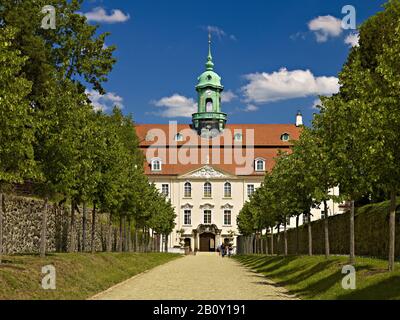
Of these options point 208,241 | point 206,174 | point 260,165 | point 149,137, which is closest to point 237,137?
point 260,165

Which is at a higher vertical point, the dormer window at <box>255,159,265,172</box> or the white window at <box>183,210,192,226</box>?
the dormer window at <box>255,159,265,172</box>

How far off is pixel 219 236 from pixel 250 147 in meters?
14.2

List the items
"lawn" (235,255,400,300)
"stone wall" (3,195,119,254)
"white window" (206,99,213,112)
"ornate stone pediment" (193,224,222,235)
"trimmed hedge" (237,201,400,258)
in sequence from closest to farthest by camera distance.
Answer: "lawn" (235,255,400,300), "stone wall" (3,195,119,254), "trimmed hedge" (237,201,400,258), "ornate stone pediment" (193,224,222,235), "white window" (206,99,213,112)

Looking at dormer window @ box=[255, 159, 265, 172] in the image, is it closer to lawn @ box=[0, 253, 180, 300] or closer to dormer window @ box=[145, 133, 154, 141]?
dormer window @ box=[145, 133, 154, 141]

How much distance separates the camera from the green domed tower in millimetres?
99125

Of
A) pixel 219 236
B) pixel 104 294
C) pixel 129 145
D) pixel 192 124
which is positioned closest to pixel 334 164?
pixel 104 294

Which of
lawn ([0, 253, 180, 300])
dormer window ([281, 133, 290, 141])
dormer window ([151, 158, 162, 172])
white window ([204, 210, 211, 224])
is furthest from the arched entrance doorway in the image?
lawn ([0, 253, 180, 300])

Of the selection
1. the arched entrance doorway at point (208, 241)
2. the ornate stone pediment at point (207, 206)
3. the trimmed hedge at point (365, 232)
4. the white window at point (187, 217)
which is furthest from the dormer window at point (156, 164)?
the trimmed hedge at point (365, 232)

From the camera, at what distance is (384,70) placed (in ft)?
55.3

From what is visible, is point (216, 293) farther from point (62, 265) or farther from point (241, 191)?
point (241, 191)

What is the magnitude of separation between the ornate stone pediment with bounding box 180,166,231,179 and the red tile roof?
1.99ft

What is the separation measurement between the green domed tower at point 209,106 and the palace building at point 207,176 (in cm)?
24

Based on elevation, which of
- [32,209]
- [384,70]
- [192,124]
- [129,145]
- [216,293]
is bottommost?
[216,293]

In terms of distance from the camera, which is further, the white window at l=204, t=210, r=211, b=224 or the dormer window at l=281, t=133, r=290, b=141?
the dormer window at l=281, t=133, r=290, b=141
